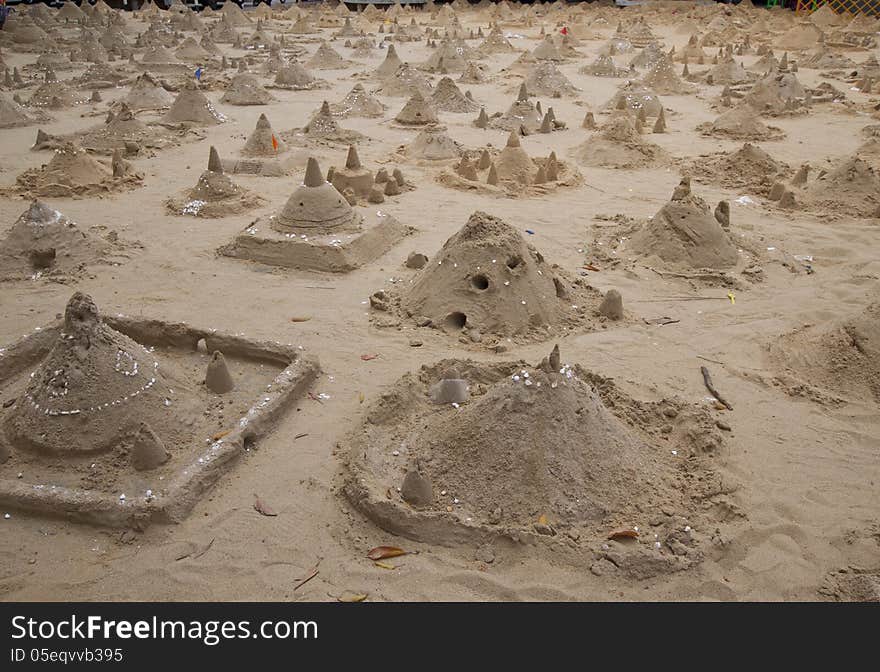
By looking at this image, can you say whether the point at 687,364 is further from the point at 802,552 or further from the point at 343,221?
the point at 343,221

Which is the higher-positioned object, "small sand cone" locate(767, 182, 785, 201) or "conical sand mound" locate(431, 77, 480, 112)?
"small sand cone" locate(767, 182, 785, 201)

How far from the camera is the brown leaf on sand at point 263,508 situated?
3.79 meters

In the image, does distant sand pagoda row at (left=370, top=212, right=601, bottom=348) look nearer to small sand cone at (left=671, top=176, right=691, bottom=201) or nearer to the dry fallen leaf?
small sand cone at (left=671, top=176, right=691, bottom=201)

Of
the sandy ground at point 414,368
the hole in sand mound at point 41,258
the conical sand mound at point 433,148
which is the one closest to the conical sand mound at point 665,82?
the sandy ground at point 414,368

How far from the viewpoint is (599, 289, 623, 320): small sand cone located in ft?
19.1

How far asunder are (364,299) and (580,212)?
3230 millimetres

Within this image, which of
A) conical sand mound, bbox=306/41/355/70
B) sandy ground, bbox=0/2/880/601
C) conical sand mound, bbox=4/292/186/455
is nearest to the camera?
sandy ground, bbox=0/2/880/601

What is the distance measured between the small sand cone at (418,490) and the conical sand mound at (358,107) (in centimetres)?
1023

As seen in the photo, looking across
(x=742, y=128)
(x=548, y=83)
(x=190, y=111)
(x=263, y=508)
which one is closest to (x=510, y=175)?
(x=742, y=128)

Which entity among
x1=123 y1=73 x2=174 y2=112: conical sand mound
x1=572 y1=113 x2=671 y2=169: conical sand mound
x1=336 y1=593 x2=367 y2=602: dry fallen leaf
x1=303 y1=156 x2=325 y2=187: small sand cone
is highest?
x1=303 y1=156 x2=325 y2=187: small sand cone

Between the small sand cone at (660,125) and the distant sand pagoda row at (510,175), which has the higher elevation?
the small sand cone at (660,125)

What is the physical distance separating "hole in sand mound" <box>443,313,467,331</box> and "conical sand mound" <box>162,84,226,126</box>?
807 cm

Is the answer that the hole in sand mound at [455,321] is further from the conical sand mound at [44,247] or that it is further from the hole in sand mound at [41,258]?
the hole in sand mound at [41,258]

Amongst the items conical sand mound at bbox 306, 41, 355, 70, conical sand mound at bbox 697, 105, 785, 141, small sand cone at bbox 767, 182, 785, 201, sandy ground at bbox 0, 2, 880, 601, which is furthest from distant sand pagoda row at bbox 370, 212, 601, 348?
conical sand mound at bbox 306, 41, 355, 70
